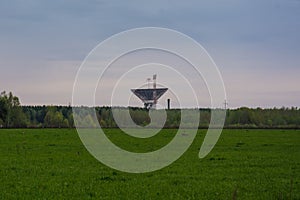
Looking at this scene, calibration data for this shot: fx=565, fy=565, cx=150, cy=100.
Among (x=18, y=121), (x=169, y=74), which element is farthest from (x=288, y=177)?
(x=18, y=121)

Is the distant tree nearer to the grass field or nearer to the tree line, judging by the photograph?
the tree line

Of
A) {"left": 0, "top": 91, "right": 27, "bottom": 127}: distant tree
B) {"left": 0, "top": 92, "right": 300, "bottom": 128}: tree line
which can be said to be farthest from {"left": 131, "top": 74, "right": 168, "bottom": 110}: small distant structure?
{"left": 0, "top": 91, "right": 27, "bottom": 127}: distant tree

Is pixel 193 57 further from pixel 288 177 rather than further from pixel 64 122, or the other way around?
pixel 64 122

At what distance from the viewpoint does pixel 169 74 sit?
1169 inches

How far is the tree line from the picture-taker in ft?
470

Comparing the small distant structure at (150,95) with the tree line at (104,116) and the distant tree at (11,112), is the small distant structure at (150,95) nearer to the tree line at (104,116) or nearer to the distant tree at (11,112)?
the tree line at (104,116)

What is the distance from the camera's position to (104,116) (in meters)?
156

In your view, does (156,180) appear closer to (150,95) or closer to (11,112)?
(150,95)

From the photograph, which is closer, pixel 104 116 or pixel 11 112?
pixel 11 112

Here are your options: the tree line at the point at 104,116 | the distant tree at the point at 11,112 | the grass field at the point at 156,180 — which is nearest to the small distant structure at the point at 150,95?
the tree line at the point at 104,116

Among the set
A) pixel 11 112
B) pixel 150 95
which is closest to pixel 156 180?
pixel 150 95

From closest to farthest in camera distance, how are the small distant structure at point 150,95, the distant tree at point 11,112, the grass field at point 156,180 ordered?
the grass field at point 156,180 → the small distant structure at point 150,95 → the distant tree at point 11,112

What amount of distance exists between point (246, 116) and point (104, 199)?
147 meters

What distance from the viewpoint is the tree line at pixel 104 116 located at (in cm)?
14312
